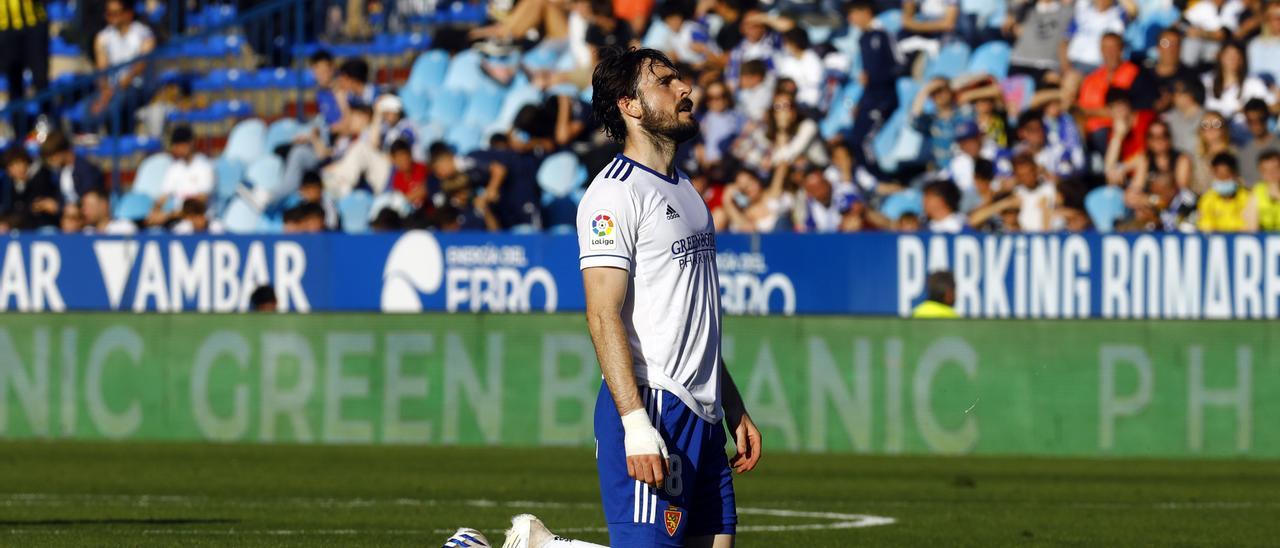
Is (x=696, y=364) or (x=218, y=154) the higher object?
(x=218, y=154)

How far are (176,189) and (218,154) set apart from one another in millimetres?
2062

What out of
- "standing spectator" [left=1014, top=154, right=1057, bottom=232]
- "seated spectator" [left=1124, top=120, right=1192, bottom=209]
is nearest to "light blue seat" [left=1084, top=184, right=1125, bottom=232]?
"seated spectator" [left=1124, top=120, right=1192, bottom=209]

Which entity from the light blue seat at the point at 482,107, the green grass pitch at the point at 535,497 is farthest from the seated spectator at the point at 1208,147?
the light blue seat at the point at 482,107

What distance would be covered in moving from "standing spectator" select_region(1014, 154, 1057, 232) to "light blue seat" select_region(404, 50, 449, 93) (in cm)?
786

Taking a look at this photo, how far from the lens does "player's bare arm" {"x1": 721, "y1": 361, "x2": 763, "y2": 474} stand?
570cm

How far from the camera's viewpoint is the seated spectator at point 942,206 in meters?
18.3

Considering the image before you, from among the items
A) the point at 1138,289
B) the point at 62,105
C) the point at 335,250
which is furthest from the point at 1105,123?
the point at 62,105

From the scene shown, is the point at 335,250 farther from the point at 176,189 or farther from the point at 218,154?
the point at 218,154

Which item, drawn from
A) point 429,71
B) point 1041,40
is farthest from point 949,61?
point 429,71

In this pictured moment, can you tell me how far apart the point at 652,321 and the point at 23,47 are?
2278 centimetres

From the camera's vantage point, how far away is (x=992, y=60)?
21.1 metres

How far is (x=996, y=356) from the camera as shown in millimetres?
16453

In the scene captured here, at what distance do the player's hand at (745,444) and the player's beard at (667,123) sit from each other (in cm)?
85

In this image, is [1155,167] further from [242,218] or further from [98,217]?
[98,217]
